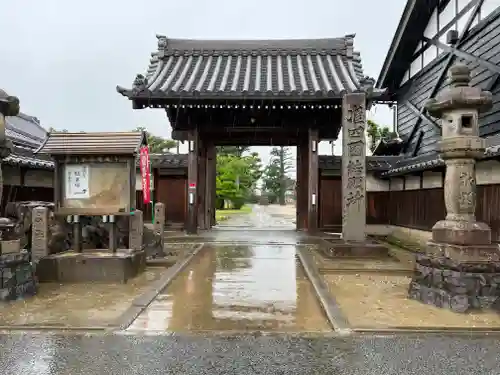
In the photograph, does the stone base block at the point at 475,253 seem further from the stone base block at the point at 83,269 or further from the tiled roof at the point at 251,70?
the tiled roof at the point at 251,70

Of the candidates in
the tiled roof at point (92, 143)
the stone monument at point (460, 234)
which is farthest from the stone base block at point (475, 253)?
the tiled roof at point (92, 143)

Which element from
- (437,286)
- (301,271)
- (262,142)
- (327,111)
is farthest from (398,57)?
(437,286)

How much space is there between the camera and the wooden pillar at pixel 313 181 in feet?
46.4

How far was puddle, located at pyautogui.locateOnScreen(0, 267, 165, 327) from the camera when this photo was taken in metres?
5.22

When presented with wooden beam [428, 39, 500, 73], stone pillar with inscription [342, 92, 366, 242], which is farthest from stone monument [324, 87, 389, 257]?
wooden beam [428, 39, 500, 73]

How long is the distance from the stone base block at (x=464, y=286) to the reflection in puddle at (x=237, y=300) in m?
Answer: 1.76

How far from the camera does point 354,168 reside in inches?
404

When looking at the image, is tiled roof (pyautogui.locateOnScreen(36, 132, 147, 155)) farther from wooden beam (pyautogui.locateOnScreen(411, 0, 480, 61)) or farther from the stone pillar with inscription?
wooden beam (pyautogui.locateOnScreen(411, 0, 480, 61))

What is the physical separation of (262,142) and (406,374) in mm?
13261

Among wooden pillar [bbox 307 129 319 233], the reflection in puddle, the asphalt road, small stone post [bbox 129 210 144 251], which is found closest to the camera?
the asphalt road

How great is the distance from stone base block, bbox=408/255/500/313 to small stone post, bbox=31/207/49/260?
658 cm

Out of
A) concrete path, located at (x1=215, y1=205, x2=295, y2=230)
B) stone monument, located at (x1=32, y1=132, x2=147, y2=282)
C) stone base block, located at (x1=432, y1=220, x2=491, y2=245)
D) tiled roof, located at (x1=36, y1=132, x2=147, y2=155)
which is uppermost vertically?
tiled roof, located at (x1=36, y1=132, x2=147, y2=155)

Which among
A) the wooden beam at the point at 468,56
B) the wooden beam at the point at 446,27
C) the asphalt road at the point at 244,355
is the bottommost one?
the asphalt road at the point at 244,355

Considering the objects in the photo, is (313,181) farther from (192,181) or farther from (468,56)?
(468,56)
